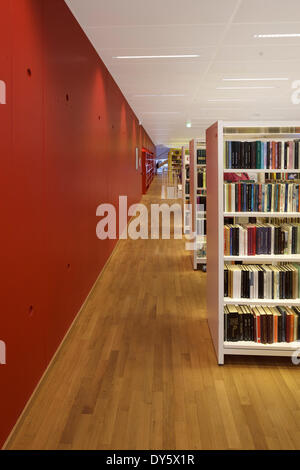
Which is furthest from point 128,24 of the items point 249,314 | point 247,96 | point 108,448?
point 247,96

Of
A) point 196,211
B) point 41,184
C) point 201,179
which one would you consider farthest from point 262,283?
point 201,179

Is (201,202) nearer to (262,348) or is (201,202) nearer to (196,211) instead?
(196,211)

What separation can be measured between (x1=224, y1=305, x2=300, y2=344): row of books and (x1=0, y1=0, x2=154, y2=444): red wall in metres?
1.55

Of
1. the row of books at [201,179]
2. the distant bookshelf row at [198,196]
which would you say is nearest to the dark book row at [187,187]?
the distant bookshelf row at [198,196]

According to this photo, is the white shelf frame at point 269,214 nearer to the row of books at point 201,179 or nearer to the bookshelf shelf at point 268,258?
the bookshelf shelf at point 268,258

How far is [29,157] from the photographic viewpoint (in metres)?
2.76

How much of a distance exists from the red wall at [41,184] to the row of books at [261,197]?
1.53 m

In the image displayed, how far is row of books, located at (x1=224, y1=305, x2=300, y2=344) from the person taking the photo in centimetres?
341

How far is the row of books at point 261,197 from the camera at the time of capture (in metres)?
3.38

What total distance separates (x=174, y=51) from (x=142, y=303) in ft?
10.6

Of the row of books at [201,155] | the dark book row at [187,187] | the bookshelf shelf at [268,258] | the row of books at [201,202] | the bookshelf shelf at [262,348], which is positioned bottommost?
the bookshelf shelf at [262,348]

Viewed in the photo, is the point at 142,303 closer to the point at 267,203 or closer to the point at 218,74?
the point at 267,203

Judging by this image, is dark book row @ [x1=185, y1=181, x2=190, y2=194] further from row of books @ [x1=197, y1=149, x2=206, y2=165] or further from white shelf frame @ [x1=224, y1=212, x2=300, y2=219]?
white shelf frame @ [x1=224, y1=212, x2=300, y2=219]

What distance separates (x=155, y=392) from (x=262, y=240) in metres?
1.53
